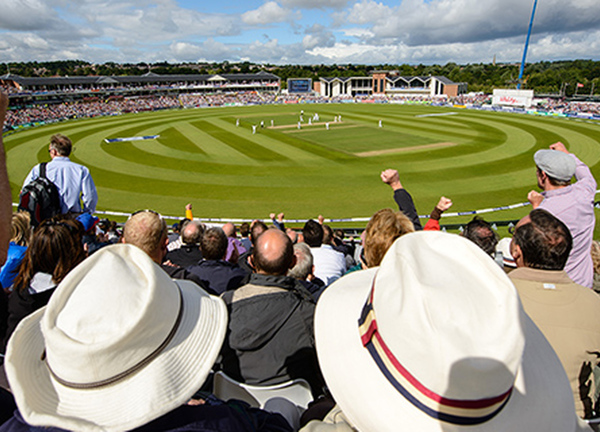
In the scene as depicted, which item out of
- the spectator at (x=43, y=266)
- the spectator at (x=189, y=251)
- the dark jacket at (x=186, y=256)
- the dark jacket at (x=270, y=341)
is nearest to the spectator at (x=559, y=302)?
the dark jacket at (x=270, y=341)

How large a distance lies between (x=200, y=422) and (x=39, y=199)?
566 centimetres

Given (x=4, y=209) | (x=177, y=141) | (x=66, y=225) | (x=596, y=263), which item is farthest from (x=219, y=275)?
(x=177, y=141)

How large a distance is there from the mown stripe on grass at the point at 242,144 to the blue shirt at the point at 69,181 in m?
20.2

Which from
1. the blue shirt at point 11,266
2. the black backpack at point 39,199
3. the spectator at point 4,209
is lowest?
the blue shirt at point 11,266

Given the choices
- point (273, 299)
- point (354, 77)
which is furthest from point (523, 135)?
point (354, 77)

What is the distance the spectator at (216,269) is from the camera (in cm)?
431

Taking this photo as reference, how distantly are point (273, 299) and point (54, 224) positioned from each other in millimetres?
2415

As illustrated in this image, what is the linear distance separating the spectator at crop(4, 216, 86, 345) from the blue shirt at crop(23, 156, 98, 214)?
2.93 m

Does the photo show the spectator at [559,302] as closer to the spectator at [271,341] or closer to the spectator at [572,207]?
the spectator at [572,207]

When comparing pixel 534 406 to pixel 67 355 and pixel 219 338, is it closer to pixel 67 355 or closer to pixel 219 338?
pixel 219 338

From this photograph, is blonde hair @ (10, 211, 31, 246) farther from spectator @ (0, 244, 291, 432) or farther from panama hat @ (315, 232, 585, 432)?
panama hat @ (315, 232, 585, 432)

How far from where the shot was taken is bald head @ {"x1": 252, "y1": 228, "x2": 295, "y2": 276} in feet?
11.3

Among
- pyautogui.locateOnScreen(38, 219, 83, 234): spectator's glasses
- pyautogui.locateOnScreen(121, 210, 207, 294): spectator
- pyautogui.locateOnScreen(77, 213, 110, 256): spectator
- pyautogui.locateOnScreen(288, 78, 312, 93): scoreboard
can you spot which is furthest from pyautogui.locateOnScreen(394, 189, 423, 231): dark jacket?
pyautogui.locateOnScreen(288, 78, 312, 93): scoreboard

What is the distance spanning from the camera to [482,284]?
1387 mm
